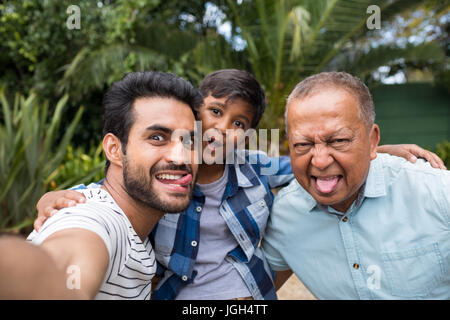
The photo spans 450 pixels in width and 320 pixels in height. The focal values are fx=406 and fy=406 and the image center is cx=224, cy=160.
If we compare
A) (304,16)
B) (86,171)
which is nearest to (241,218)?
(86,171)

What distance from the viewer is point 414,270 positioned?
181 cm

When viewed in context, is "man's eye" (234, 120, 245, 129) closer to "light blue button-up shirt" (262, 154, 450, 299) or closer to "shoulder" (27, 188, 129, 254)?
"light blue button-up shirt" (262, 154, 450, 299)

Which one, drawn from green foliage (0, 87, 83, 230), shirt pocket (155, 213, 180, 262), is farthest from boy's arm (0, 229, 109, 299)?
green foliage (0, 87, 83, 230)

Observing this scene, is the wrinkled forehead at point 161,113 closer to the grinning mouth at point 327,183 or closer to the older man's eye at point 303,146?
the older man's eye at point 303,146

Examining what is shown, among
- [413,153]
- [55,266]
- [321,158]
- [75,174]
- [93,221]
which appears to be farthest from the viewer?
[75,174]

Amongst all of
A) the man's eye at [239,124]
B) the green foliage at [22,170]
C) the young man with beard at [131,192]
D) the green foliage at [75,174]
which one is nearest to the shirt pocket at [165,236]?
the young man with beard at [131,192]

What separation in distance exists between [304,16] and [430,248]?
150 inches

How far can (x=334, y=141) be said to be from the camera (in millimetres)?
1712

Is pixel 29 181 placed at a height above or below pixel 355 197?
below

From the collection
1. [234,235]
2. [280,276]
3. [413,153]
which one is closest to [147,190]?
[234,235]

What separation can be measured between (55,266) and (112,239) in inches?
15.8

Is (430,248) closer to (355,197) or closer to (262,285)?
(355,197)

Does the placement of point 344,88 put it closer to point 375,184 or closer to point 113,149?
point 375,184

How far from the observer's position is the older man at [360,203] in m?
1.72
